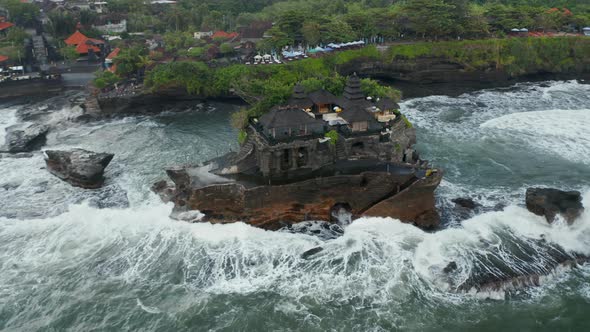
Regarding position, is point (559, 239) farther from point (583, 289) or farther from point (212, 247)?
point (212, 247)

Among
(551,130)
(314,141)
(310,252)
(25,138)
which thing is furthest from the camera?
(551,130)

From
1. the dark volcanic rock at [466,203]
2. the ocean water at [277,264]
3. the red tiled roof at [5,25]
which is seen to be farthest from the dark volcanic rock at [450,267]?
the red tiled roof at [5,25]

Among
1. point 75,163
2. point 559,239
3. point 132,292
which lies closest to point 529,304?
point 559,239

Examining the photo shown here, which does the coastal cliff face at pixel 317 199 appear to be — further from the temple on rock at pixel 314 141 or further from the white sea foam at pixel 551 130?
the white sea foam at pixel 551 130

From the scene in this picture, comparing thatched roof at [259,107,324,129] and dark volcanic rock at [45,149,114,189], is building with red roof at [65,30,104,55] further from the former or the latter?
thatched roof at [259,107,324,129]

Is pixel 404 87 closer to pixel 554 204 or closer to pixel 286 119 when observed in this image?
pixel 286 119

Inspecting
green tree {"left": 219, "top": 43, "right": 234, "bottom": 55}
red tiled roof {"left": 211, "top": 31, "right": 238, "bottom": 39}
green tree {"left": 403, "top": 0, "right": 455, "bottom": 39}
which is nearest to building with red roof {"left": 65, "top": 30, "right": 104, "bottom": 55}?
red tiled roof {"left": 211, "top": 31, "right": 238, "bottom": 39}

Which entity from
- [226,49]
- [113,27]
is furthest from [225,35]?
[113,27]
